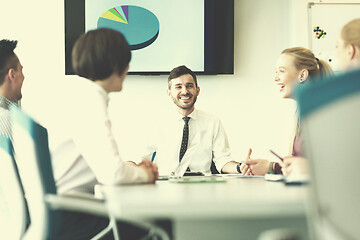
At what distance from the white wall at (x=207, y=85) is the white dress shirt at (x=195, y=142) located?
85 centimetres

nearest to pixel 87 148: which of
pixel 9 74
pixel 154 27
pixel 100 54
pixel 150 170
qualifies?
pixel 150 170

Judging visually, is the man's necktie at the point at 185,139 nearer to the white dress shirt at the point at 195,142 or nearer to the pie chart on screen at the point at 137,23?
the white dress shirt at the point at 195,142

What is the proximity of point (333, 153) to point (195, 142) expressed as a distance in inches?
108

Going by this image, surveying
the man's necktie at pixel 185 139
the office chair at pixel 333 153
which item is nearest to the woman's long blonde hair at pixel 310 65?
the man's necktie at pixel 185 139

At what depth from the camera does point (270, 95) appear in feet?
15.4

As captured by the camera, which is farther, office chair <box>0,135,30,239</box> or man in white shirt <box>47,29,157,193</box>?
office chair <box>0,135,30,239</box>

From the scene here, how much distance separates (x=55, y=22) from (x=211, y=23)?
1.50 m

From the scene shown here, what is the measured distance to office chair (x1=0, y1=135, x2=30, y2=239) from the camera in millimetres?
1908

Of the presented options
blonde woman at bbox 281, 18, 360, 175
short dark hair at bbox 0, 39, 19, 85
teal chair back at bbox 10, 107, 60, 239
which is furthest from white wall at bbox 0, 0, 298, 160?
teal chair back at bbox 10, 107, 60, 239

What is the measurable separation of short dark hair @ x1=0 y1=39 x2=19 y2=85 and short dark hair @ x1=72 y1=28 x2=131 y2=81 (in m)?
1.48

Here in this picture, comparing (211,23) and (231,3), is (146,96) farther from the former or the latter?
(231,3)

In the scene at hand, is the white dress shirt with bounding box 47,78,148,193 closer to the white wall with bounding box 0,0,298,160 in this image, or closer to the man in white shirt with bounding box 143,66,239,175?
the man in white shirt with bounding box 143,66,239,175

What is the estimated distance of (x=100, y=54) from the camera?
6.39ft

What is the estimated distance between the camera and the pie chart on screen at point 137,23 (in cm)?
455
